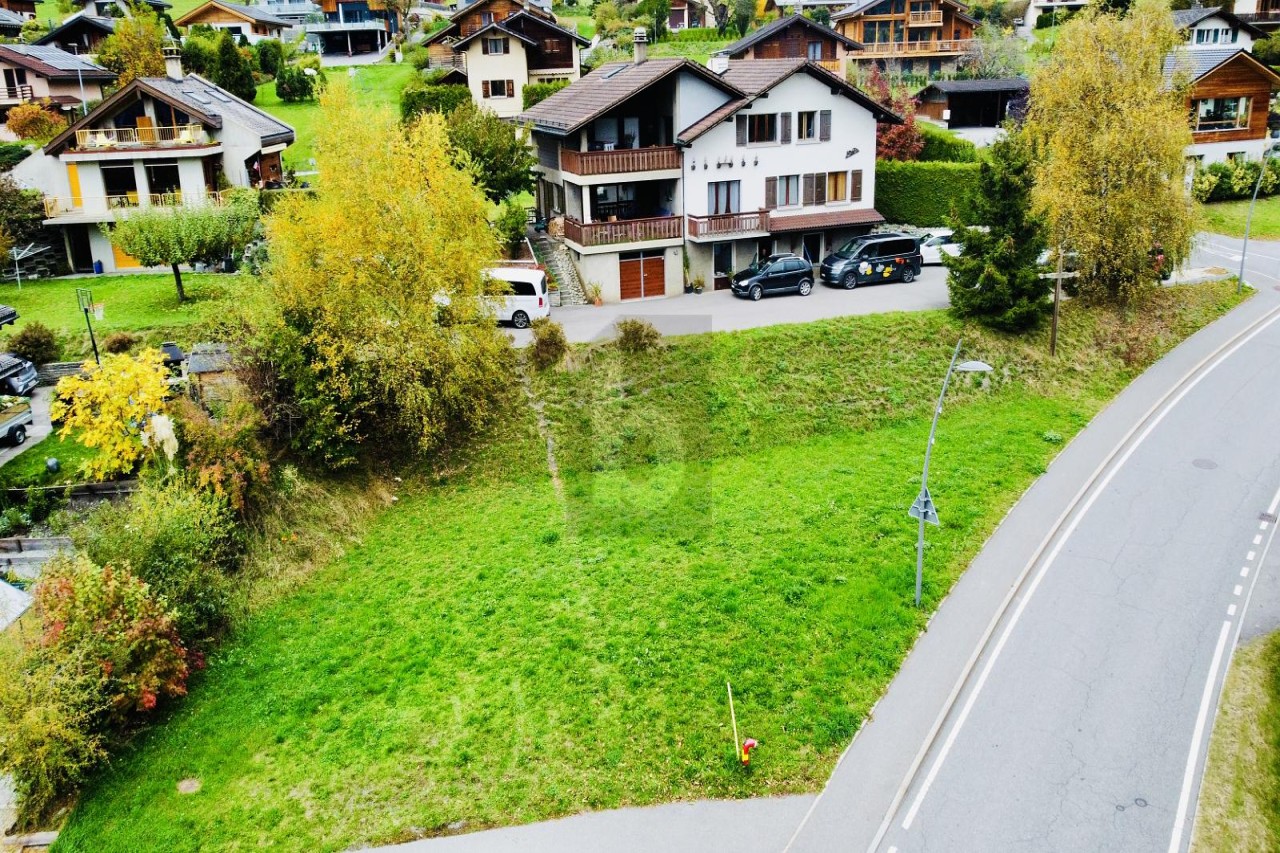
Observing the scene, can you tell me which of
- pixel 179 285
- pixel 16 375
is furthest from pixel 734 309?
pixel 16 375

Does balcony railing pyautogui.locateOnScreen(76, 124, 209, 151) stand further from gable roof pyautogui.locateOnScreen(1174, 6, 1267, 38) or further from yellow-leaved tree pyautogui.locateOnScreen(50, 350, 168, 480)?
gable roof pyautogui.locateOnScreen(1174, 6, 1267, 38)

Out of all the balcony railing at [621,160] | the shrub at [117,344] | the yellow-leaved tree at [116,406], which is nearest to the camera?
the yellow-leaved tree at [116,406]

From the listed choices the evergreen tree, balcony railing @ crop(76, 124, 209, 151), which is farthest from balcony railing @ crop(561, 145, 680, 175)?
balcony railing @ crop(76, 124, 209, 151)

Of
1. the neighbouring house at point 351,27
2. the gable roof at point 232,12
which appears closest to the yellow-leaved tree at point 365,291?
the neighbouring house at point 351,27

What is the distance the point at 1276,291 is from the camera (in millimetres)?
42938

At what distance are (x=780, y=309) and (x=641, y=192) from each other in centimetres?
883

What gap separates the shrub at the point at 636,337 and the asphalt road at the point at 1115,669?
14.3 meters

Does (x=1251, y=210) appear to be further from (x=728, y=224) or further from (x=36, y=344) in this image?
(x=36, y=344)

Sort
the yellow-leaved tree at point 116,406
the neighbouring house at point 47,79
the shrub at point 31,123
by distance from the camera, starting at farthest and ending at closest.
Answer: the neighbouring house at point 47,79
the shrub at point 31,123
the yellow-leaved tree at point 116,406

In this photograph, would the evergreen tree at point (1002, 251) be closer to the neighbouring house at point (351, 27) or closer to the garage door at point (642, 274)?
the garage door at point (642, 274)

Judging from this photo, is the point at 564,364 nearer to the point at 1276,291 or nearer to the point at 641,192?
the point at 641,192

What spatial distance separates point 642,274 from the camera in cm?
4066

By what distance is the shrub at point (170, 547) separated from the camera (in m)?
23.0

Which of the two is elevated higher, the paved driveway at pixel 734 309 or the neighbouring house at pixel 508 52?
the neighbouring house at pixel 508 52
